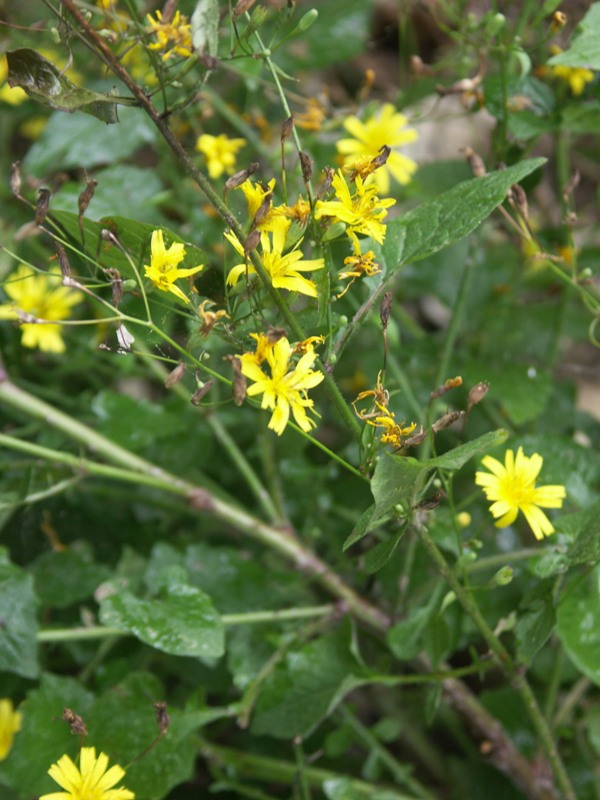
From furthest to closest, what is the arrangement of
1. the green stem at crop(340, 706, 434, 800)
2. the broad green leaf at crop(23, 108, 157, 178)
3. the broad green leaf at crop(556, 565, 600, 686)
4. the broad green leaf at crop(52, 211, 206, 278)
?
the broad green leaf at crop(23, 108, 157, 178), the green stem at crop(340, 706, 434, 800), the broad green leaf at crop(556, 565, 600, 686), the broad green leaf at crop(52, 211, 206, 278)

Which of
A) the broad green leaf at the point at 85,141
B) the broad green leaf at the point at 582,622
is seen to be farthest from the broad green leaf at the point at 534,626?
the broad green leaf at the point at 85,141

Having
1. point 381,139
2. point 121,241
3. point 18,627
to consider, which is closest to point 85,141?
point 381,139

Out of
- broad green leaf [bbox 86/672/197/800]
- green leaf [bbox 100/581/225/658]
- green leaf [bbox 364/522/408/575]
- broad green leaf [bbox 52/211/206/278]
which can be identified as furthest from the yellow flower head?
broad green leaf [bbox 86/672/197/800]

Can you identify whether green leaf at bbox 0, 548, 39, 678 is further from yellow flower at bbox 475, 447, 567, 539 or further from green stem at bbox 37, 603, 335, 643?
yellow flower at bbox 475, 447, 567, 539

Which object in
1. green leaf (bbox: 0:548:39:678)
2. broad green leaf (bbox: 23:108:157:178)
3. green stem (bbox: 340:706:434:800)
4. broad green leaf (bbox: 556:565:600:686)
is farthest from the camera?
broad green leaf (bbox: 23:108:157:178)

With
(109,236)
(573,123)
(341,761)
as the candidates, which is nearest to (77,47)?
(573,123)
